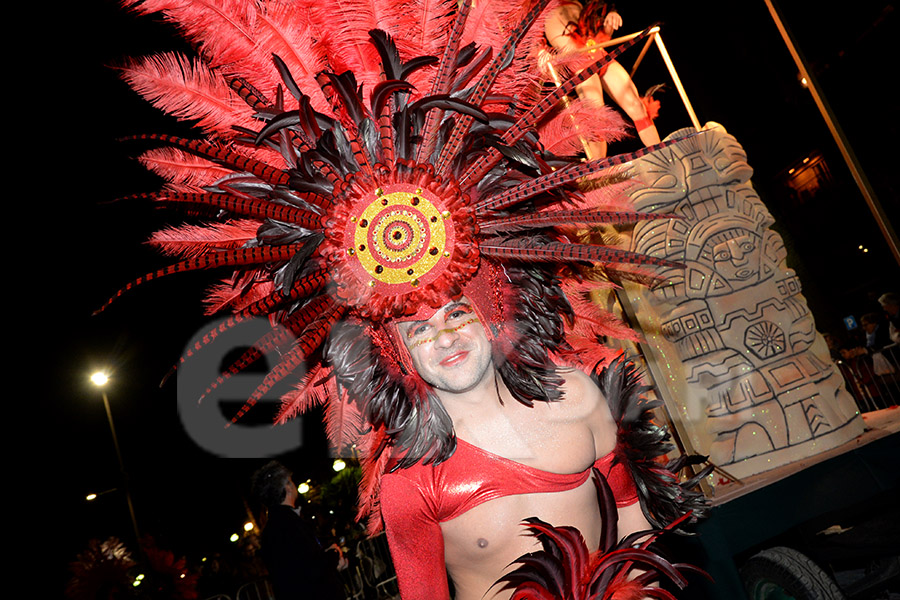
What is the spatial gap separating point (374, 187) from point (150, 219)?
259 centimetres

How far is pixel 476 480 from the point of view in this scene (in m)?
1.29

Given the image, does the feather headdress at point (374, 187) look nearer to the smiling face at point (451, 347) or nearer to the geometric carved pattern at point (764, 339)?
the smiling face at point (451, 347)

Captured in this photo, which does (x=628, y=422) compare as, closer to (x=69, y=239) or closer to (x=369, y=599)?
(x=69, y=239)

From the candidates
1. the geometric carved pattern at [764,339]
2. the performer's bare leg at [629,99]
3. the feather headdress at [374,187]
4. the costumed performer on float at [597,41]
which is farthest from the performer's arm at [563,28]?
the feather headdress at [374,187]

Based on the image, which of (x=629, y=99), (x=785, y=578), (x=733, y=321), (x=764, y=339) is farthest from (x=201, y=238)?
(x=629, y=99)

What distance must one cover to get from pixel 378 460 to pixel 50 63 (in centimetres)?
226

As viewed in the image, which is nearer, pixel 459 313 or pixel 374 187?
pixel 374 187

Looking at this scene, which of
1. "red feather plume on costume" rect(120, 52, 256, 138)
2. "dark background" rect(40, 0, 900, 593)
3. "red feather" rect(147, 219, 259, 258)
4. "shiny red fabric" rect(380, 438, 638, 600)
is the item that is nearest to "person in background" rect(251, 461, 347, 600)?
"dark background" rect(40, 0, 900, 593)

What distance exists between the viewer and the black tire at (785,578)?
6.87 ft

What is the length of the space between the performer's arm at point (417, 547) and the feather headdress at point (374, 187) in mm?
96

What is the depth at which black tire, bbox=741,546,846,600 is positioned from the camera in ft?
6.87

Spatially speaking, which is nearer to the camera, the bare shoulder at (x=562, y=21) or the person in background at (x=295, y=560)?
the person in background at (x=295, y=560)

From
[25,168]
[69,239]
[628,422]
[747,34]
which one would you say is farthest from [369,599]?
[747,34]

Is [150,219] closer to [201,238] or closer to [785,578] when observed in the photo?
[201,238]
